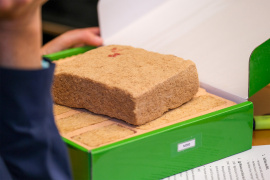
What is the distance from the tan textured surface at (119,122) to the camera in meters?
0.80

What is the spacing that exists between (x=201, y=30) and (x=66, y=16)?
190cm

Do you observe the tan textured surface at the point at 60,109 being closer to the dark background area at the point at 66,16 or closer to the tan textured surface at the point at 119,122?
the tan textured surface at the point at 119,122

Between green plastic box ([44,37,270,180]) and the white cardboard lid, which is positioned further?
the white cardboard lid

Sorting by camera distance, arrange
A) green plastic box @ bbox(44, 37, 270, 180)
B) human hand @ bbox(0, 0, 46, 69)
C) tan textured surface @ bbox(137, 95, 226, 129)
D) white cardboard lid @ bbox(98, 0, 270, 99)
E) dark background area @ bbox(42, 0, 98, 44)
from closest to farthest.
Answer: human hand @ bbox(0, 0, 46, 69)
green plastic box @ bbox(44, 37, 270, 180)
tan textured surface @ bbox(137, 95, 226, 129)
white cardboard lid @ bbox(98, 0, 270, 99)
dark background area @ bbox(42, 0, 98, 44)

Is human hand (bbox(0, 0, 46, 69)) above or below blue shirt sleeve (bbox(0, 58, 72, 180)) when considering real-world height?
above

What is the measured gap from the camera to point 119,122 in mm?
855

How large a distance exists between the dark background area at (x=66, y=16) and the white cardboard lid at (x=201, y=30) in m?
1.57

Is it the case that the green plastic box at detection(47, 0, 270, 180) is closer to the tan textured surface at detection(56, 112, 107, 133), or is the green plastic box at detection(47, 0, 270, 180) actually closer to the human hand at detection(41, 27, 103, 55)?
the tan textured surface at detection(56, 112, 107, 133)

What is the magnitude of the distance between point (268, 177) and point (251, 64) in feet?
0.85

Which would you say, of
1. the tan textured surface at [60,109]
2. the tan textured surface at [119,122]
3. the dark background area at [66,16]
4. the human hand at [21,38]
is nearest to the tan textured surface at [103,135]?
the tan textured surface at [119,122]

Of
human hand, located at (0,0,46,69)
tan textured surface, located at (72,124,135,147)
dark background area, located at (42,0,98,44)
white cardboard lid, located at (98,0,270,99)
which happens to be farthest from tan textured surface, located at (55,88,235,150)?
dark background area, located at (42,0,98,44)

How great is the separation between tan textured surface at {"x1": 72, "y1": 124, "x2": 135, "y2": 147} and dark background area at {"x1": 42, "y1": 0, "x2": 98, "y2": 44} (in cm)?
201

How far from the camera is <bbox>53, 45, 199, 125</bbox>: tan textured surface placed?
82 cm

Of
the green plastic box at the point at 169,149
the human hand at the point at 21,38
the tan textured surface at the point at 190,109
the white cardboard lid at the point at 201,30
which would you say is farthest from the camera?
the white cardboard lid at the point at 201,30
